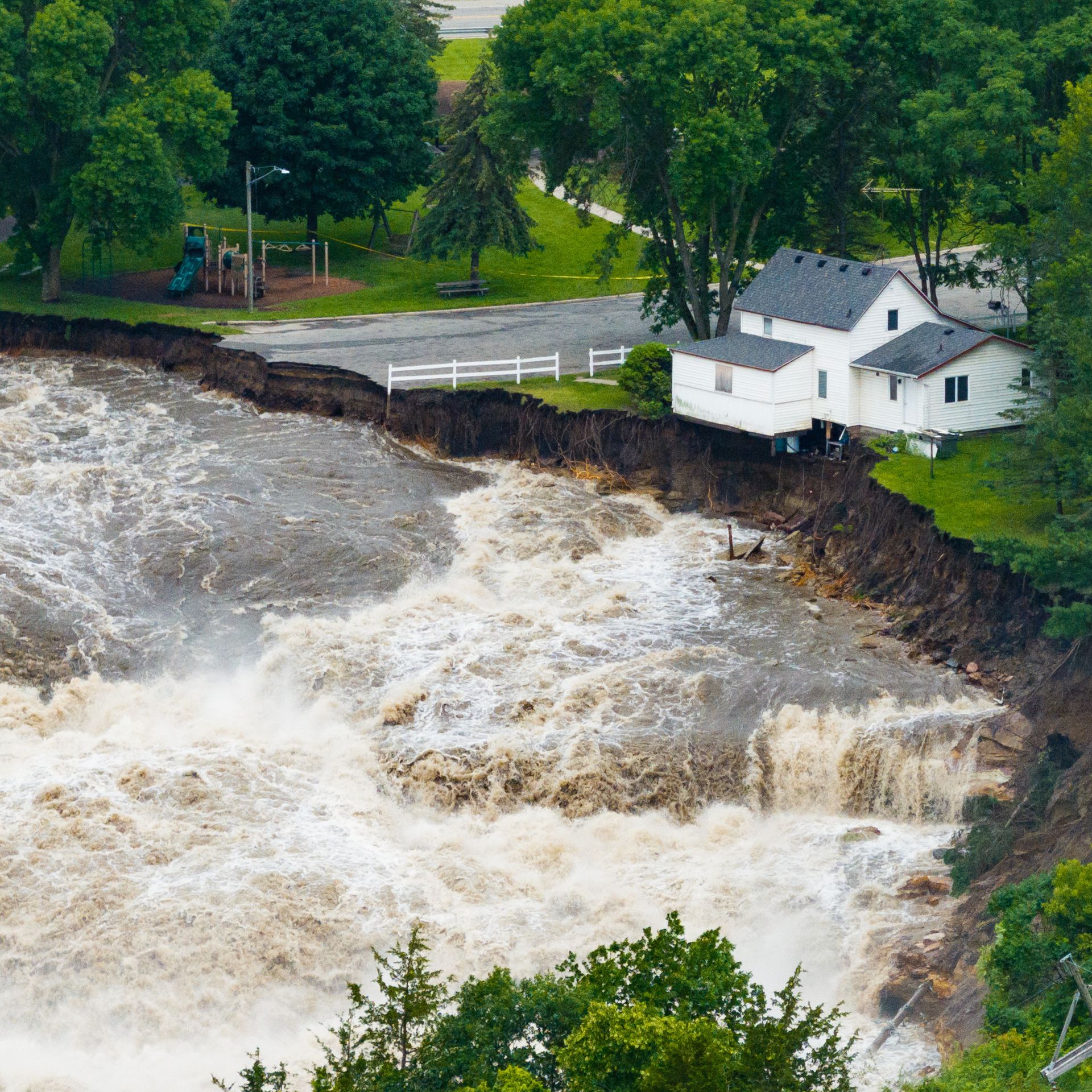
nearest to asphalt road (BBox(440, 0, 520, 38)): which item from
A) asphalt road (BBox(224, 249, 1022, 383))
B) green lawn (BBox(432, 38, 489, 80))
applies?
green lawn (BBox(432, 38, 489, 80))

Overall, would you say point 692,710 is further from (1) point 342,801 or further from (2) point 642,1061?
(2) point 642,1061

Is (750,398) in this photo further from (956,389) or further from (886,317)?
(956,389)

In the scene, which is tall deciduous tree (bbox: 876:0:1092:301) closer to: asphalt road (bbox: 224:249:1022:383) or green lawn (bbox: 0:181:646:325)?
asphalt road (bbox: 224:249:1022:383)

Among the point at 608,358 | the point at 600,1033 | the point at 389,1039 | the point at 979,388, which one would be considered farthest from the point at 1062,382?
the point at 389,1039

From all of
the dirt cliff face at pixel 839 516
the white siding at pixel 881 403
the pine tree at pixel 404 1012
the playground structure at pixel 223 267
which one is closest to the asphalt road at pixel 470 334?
the dirt cliff face at pixel 839 516

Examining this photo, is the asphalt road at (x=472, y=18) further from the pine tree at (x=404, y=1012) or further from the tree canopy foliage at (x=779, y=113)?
the pine tree at (x=404, y=1012)

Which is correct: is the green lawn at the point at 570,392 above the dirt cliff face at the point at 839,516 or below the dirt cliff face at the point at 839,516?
above
